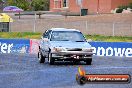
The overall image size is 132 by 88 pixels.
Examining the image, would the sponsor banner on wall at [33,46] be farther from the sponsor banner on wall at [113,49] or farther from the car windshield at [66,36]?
the car windshield at [66,36]

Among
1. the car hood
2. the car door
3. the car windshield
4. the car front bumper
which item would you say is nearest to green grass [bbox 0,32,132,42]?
the car door

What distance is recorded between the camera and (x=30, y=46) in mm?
30203

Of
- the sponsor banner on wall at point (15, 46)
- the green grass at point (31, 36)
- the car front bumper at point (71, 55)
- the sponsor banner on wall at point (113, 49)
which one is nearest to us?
the car front bumper at point (71, 55)

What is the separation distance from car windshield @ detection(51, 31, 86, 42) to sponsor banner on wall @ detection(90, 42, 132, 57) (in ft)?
23.2

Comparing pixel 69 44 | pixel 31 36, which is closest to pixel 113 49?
pixel 69 44

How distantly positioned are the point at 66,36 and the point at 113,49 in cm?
785

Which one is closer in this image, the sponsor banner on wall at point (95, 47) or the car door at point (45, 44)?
the car door at point (45, 44)

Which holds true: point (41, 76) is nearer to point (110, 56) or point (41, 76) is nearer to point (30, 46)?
point (110, 56)

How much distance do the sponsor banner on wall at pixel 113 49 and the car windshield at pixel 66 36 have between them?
7066mm

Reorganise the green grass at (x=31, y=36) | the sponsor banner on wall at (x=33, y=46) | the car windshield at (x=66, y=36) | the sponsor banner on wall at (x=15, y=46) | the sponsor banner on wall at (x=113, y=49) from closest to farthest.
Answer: the car windshield at (x=66, y=36)
the sponsor banner on wall at (x=113, y=49)
the sponsor banner on wall at (x=33, y=46)
the sponsor banner on wall at (x=15, y=46)
the green grass at (x=31, y=36)

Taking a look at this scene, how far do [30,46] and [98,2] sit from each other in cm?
3691

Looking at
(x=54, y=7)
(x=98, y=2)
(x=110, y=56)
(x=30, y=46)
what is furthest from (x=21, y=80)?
(x=54, y=7)

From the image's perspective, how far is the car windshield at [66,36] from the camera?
20438mm

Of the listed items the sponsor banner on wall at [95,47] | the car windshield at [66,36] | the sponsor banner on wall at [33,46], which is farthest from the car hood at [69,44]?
the sponsor banner on wall at [33,46]
